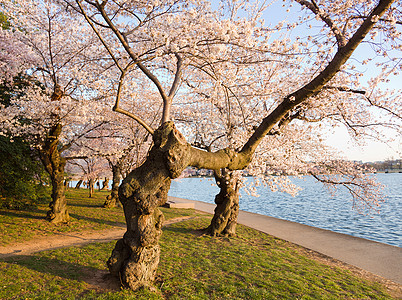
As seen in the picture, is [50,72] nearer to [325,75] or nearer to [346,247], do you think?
[325,75]

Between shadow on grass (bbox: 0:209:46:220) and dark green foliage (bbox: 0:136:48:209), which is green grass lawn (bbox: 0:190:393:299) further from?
dark green foliage (bbox: 0:136:48:209)

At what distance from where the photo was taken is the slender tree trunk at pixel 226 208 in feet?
31.9

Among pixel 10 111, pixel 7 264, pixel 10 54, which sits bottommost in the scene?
pixel 7 264

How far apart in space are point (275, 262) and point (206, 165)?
13.9 ft

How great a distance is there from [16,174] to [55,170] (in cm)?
217

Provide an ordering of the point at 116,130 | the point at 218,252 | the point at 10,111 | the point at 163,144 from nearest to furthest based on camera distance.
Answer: the point at 163,144 < the point at 218,252 < the point at 10,111 < the point at 116,130

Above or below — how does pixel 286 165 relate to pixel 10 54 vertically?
below

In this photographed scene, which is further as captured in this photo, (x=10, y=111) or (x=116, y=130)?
(x=116, y=130)

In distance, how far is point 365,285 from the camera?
6094 mm

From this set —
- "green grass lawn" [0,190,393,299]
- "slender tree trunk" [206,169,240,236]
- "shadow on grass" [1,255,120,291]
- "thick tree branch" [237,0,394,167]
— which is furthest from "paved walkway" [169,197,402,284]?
"shadow on grass" [1,255,120,291]

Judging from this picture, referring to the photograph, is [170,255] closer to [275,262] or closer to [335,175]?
[275,262]

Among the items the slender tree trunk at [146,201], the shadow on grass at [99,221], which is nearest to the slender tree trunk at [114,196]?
the shadow on grass at [99,221]

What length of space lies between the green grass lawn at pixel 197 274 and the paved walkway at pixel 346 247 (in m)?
1.08

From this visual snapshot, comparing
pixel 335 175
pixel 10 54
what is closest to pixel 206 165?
pixel 335 175
